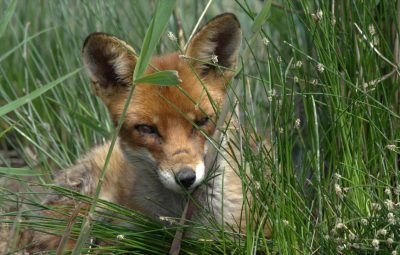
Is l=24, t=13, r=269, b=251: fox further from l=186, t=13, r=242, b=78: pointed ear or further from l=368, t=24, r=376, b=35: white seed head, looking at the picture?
l=368, t=24, r=376, b=35: white seed head

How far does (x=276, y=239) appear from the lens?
3107 mm

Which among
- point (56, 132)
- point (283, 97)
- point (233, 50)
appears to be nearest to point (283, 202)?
point (283, 97)

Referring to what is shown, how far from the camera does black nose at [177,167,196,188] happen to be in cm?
345

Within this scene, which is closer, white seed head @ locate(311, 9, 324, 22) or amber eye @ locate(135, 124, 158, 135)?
white seed head @ locate(311, 9, 324, 22)

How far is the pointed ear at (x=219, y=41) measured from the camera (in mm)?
3746

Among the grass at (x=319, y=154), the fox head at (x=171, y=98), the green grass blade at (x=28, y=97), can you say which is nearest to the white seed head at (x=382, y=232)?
the grass at (x=319, y=154)

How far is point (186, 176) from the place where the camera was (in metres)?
3.45

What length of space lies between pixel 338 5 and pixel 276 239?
127cm

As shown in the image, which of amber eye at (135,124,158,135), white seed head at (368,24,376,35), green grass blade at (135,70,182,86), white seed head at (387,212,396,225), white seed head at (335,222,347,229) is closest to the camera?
green grass blade at (135,70,182,86)

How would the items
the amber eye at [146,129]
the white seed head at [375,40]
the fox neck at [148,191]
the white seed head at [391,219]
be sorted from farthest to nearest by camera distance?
1. the fox neck at [148,191]
2. the amber eye at [146,129]
3. the white seed head at [375,40]
4. the white seed head at [391,219]

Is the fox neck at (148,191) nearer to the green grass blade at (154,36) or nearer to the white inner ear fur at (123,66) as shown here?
the white inner ear fur at (123,66)

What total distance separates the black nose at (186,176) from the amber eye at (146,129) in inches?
14.5

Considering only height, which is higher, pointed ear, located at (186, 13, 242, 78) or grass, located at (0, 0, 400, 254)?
pointed ear, located at (186, 13, 242, 78)

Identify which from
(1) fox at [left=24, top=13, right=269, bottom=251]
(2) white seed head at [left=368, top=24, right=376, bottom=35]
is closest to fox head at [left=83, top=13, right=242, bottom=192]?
(1) fox at [left=24, top=13, right=269, bottom=251]
